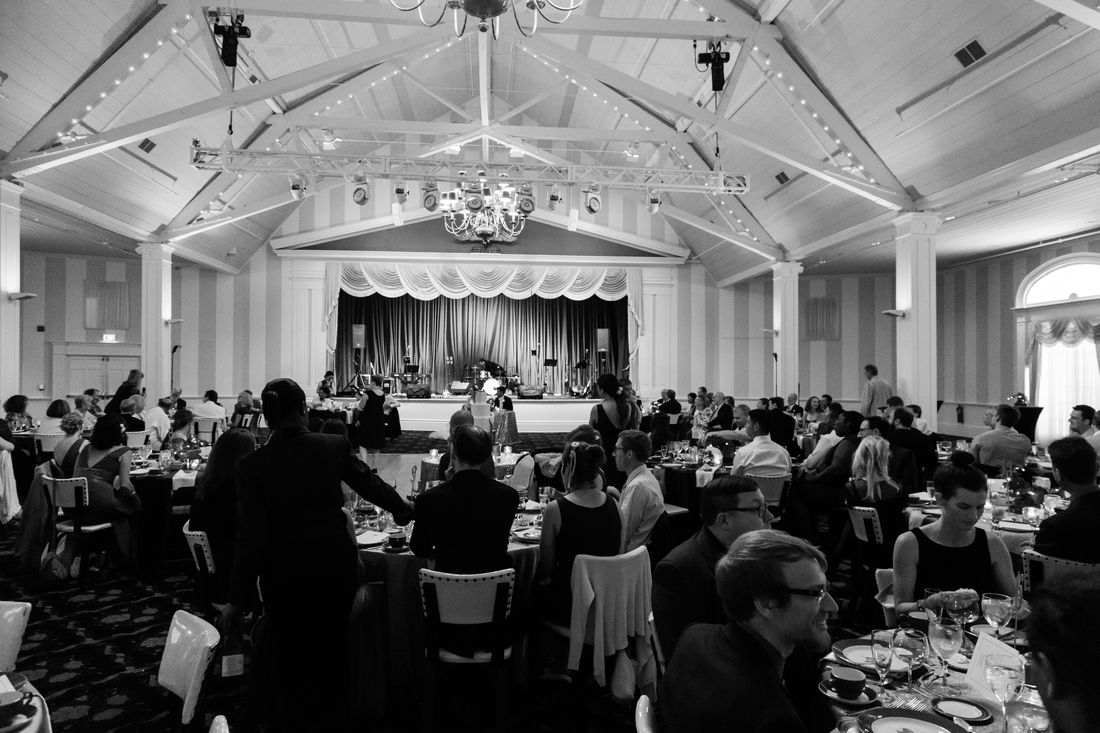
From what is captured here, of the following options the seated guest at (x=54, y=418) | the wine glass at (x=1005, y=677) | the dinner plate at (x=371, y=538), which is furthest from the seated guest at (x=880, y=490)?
the seated guest at (x=54, y=418)

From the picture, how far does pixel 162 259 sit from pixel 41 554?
8.66m

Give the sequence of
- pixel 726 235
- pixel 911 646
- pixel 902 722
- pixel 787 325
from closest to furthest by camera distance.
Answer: pixel 902 722 < pixel 911 646 < pixel 726 235 < pixel 787 325

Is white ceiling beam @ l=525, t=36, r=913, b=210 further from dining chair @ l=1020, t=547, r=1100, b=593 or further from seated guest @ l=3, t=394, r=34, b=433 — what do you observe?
seated guest @ l=3, t=394, r=34, b=433

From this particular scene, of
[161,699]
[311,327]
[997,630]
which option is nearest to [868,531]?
[997,630]

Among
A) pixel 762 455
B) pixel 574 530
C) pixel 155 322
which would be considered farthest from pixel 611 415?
pixel 155 322

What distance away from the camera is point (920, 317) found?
9352 millimetres

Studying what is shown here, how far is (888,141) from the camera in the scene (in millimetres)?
8844

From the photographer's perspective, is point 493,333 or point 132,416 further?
point 493,333

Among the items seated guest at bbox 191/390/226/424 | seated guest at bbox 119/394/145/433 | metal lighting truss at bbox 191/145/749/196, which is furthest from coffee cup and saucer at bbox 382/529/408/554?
metal lighting truss at bbox 191/145/749/196

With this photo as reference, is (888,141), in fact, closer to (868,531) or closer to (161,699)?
(868,531)

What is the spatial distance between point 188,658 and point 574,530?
1.72m

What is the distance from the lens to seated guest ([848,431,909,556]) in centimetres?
480

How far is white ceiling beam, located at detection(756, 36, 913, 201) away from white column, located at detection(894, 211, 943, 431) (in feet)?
1.45

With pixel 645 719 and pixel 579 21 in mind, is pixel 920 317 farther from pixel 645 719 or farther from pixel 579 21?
pixel 645 719
